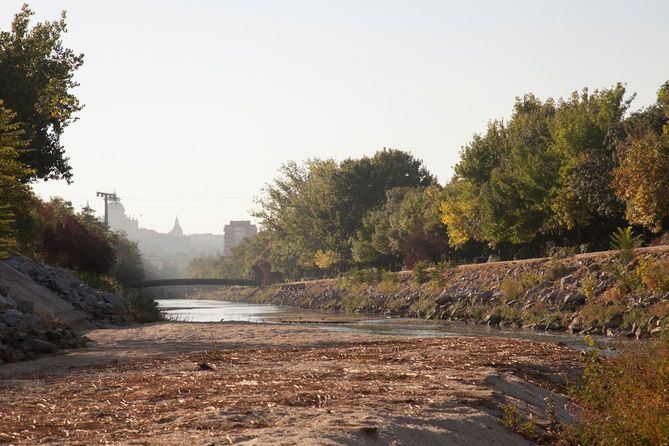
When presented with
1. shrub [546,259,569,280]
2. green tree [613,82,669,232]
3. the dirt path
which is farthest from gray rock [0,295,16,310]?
shrub [546,259,569,280]

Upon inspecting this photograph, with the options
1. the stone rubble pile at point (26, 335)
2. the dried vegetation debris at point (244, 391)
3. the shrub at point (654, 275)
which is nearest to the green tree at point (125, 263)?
the shrub at point (654, 275)

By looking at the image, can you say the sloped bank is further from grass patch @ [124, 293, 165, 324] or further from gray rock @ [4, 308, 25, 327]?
gray rock @ [4, 308, 25, 327]

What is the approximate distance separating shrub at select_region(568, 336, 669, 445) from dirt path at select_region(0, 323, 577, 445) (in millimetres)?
713

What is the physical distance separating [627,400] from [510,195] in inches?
2026

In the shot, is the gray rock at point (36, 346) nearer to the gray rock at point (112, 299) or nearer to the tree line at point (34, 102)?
the tree line at point (34, 102)

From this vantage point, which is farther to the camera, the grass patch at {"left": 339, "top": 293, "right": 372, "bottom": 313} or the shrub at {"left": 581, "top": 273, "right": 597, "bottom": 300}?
the grass patch at {"left": 339, "top": 293, "right": 372, "bottom": 313}

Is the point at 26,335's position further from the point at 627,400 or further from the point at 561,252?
the point at 561,252

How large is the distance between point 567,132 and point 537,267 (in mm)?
10103

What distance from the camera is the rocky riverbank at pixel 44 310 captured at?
83.7ft

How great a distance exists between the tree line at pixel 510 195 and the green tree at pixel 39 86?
31.6 m

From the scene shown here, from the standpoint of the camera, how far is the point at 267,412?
11930mm

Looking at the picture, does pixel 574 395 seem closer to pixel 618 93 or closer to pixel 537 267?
pixel 537 267

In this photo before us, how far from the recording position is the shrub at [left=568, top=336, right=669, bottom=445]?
38.2ft

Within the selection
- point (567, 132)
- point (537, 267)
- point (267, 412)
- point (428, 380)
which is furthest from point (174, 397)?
point (567, 132)
